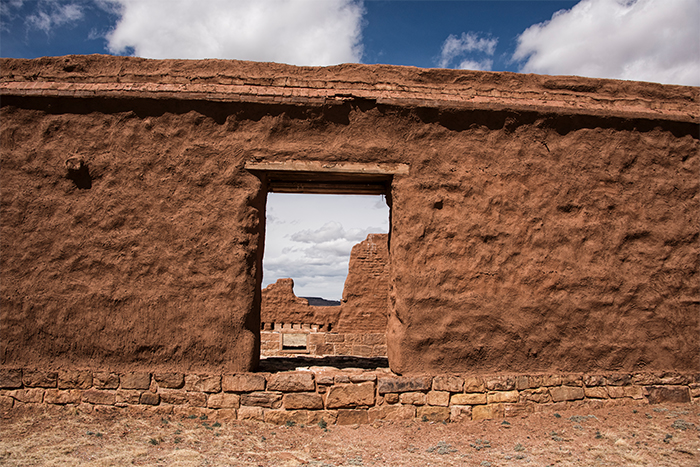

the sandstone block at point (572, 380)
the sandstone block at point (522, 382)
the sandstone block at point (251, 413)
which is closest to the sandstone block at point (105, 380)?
the sandstone block at point (251, 413)

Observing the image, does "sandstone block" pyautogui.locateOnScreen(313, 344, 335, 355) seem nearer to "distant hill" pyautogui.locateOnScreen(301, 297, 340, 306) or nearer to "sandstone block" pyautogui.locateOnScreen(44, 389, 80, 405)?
"sandstone block" pyautogui.locateOnScreen(44, 389, 80, 405)

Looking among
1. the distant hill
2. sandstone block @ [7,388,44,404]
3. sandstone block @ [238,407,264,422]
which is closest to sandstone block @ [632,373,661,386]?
sandstone block @ [238,407,264,422]

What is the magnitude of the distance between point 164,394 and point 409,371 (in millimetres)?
2196

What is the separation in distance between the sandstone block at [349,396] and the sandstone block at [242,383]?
620mm

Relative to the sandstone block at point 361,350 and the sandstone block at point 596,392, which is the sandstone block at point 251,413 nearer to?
the sandstone block at point 596,392

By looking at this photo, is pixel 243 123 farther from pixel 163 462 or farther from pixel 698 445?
pixel 698 445

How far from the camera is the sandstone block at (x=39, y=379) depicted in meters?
3.73

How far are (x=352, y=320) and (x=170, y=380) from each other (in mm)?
7164

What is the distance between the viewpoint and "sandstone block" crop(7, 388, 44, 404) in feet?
12.2

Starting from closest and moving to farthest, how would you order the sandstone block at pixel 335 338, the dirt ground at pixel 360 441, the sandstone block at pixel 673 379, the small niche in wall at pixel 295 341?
the dirt ground at pixel 360 441 → the sandstone block at pixel 673 379 → the sandstone block at pixel 335 338 → the small niche in wall at pixel 295 341

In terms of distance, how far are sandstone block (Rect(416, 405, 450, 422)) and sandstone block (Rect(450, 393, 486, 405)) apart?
100 millimetres

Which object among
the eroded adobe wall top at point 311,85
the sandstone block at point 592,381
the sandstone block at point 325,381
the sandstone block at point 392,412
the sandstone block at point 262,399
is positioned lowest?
the sandstone block at point 392,412

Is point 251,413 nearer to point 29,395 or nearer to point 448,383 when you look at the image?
point 448,383

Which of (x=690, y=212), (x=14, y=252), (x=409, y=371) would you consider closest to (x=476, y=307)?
(x=409, y=371)
